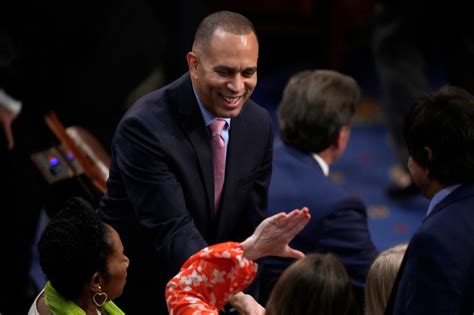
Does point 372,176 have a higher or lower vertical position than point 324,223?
lower

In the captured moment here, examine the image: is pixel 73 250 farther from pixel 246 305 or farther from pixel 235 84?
pixel 235 84

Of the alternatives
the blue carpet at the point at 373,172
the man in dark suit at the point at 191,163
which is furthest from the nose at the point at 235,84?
the blue carpet at the point at 373,172

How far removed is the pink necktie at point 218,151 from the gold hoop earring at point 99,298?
0.46m

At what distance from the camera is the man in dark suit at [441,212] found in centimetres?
209

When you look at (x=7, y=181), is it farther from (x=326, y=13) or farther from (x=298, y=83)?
(x=326, y=13)

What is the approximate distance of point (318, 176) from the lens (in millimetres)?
3010

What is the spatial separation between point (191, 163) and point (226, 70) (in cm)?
27

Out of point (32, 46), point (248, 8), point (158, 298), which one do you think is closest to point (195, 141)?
point (158, 298)

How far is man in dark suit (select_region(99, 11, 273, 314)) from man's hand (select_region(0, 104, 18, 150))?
42.6 inches

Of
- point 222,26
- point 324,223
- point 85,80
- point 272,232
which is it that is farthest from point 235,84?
point 85,80

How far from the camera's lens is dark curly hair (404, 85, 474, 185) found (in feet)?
7.39

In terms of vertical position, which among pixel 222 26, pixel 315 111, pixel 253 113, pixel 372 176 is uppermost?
pixel 222 26

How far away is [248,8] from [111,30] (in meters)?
2.31

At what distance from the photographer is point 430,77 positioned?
20.2ft
